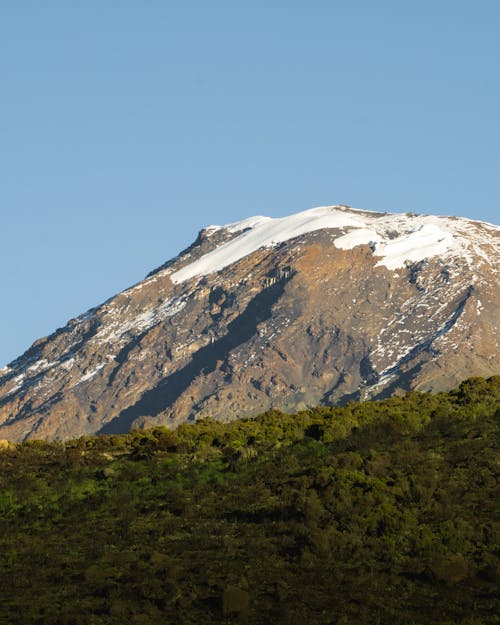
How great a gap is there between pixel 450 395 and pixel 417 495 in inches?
1211

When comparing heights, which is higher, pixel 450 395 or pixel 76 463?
pixel 76 463

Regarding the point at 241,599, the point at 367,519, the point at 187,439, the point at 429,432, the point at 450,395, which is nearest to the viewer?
the point at 241,599

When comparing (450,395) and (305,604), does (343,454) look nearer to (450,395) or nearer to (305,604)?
(305,604)

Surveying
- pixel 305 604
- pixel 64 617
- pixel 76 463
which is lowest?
pixel 305 604

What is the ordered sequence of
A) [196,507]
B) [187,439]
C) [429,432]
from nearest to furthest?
[196,507], [429,432], [187,439]

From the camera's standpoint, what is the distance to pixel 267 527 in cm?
4422

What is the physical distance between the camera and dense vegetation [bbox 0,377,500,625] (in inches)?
1414

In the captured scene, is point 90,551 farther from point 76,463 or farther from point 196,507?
point 76,463

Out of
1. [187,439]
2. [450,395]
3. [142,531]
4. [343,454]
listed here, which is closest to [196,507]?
[142,531]

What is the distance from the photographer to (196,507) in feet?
160

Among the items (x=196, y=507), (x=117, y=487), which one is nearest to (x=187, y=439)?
(x=117, y=487)

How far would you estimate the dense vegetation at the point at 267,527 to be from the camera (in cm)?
3591

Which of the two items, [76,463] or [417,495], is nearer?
[417,495]

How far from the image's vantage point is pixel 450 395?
75.4 metres
